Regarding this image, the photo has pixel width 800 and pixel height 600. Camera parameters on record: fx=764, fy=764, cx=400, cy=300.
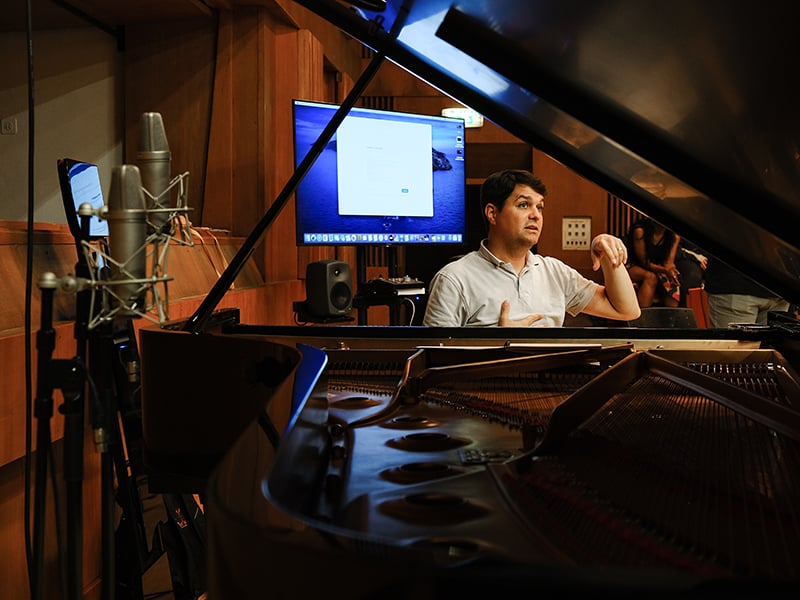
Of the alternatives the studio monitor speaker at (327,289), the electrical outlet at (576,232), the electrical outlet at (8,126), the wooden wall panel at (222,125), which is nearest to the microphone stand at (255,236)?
the studio monitor speaker at (327,289)

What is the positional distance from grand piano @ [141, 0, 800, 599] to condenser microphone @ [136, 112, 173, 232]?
271 millimetres

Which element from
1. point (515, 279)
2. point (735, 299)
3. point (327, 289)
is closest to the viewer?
point (327, 289)

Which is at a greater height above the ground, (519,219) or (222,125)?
(222,125)

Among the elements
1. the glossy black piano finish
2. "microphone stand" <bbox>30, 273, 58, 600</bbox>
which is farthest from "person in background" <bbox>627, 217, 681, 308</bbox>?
"microphone stand" <bbox>30, 273, 58, 600</bbox>

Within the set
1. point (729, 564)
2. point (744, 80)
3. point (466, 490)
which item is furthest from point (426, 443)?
point (744, 80)

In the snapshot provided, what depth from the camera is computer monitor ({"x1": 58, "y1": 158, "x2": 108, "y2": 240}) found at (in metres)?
1.62

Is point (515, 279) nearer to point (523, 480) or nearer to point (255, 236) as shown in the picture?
point (255, 236)

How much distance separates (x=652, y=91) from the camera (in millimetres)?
1201

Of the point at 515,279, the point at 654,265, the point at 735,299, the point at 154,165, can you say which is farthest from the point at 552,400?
the point at 654,265

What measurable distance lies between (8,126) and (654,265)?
3.78m

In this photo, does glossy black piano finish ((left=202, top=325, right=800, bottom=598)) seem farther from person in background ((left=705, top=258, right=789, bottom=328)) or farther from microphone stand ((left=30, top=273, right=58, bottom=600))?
person in background ((left=705, top=258, right=789, bottom=328))

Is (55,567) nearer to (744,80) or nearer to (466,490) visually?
(466,490)

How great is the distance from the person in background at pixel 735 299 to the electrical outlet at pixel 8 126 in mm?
3439

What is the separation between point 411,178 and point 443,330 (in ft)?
4.30
